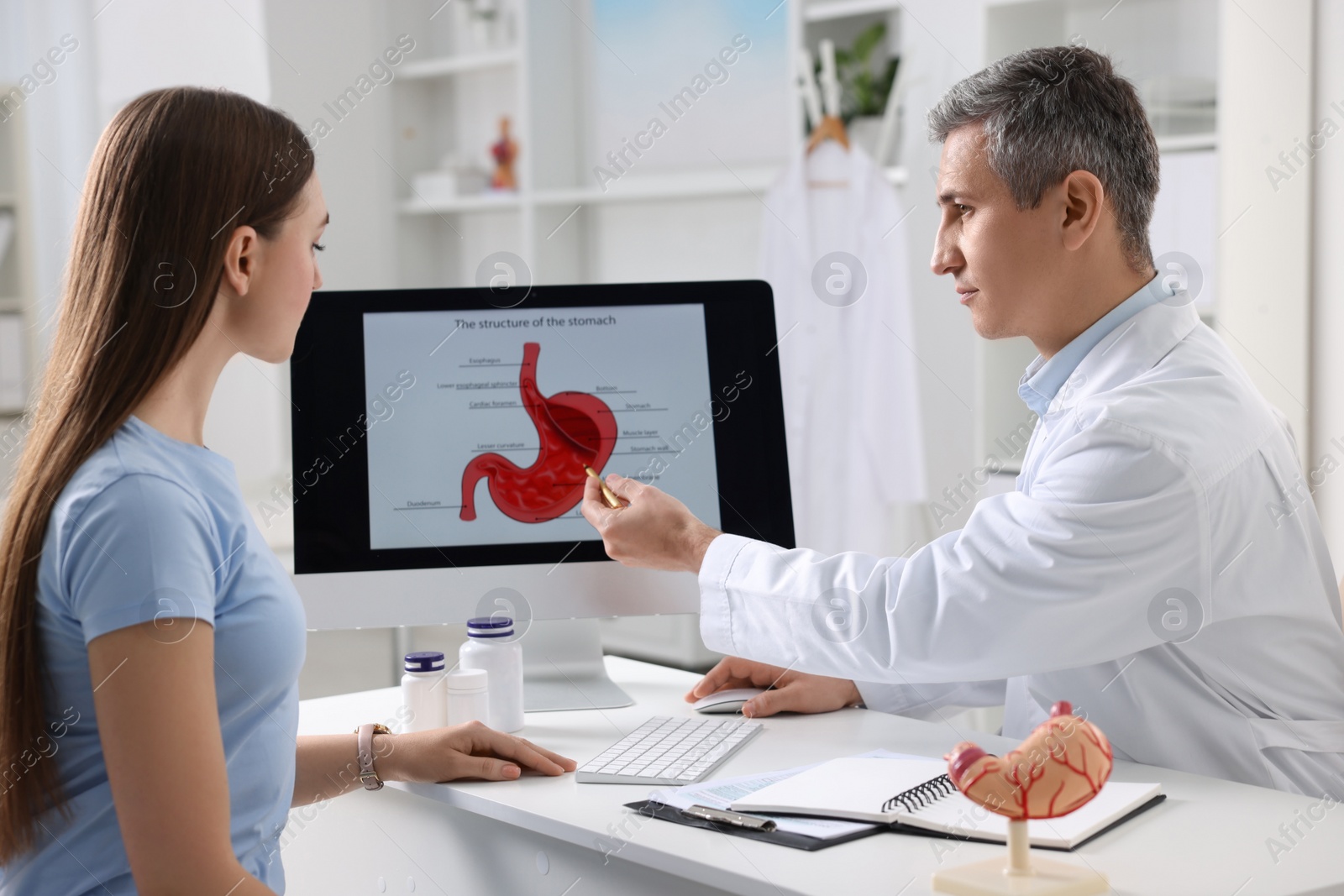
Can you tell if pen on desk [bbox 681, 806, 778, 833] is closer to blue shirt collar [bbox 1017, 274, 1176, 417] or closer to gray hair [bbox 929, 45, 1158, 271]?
blue shirt collar [bbox 1017, 274, 1176, 417]

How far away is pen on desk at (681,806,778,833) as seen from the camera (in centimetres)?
116

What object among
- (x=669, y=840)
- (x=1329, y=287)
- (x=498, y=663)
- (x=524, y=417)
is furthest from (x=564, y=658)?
(x=1329, y=287)

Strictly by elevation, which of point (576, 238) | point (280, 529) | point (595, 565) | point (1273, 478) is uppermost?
point (576, 238)

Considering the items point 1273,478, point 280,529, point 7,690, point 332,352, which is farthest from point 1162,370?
point 280,529

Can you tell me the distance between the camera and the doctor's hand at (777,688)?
1.61 meters

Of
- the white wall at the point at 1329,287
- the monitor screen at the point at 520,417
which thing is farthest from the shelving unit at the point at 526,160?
the monitor screen at the point at 520,417

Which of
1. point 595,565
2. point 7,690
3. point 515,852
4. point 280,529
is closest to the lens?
point 7,690

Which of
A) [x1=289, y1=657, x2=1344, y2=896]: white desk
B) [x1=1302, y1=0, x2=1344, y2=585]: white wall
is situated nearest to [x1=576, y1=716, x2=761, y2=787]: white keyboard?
[x1=289, y1=657, x2=1344, y2=896]: white desk

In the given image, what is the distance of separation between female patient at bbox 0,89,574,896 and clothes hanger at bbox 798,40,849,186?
260 cm

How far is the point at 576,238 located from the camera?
4.49 metres

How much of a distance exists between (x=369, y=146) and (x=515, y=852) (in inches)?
133

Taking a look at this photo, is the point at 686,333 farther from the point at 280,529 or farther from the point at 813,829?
the point at 280,529

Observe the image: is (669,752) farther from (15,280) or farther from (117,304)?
(15,280)

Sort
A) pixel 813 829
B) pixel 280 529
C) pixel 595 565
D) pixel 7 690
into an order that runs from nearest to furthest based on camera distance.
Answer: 1. pixel 7 690
2. pixel 813 829
3. pixel 595 565
4. pixel 280 529
